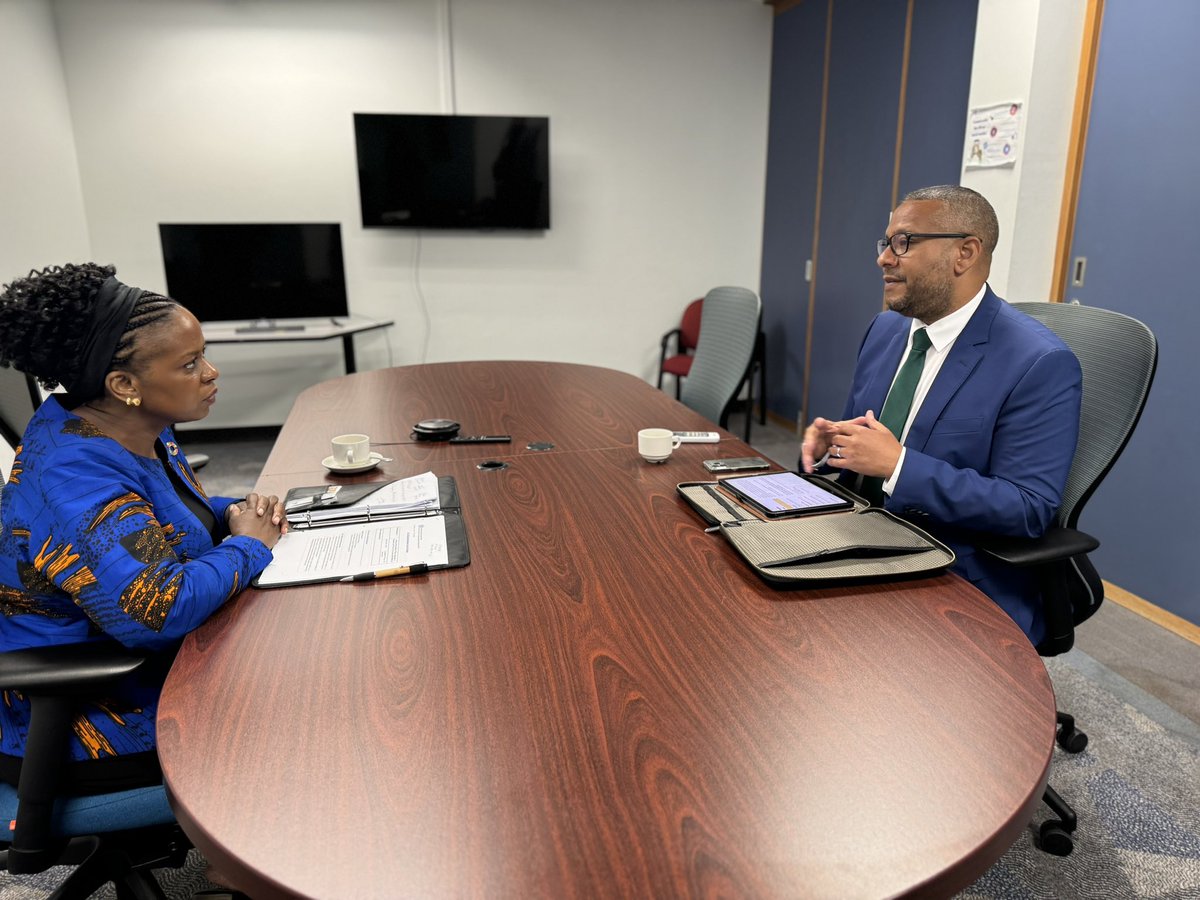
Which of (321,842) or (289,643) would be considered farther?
(289,643)

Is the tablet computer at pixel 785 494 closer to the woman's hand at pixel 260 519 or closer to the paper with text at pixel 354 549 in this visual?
the paper with text at pixel 354 549

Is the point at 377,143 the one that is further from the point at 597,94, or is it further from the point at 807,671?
the point at 807,671

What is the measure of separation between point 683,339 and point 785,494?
3855mm

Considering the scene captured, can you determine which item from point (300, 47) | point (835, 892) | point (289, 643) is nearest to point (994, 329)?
point (835, 892)

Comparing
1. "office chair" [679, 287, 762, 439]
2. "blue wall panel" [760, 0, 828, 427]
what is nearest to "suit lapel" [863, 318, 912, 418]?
"office chair" [679, 287, 762, 439]

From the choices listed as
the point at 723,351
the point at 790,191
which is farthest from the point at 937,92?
the point at 723,351

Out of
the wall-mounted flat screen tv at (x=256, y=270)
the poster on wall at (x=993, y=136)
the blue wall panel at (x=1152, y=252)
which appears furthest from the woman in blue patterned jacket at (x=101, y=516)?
the wall-mounted flat screen tv at (x=256, y=270)

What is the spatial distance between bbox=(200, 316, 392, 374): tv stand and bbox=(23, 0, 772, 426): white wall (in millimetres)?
267

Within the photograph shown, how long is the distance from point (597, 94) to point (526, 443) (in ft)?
12.0

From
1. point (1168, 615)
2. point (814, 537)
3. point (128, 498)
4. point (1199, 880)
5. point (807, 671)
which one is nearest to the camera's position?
point (807, 671)

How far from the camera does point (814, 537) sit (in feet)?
4.18

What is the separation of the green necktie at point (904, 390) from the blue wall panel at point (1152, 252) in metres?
1.38

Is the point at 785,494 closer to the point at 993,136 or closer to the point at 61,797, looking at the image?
the point at 61,797

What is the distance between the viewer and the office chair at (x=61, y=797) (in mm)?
1036
